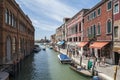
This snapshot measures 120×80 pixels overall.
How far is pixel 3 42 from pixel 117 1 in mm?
14176

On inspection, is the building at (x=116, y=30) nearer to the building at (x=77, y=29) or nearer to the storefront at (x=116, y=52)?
the storefront at (x=116, y=52)

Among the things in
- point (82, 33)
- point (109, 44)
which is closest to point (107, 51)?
point (109, 44)

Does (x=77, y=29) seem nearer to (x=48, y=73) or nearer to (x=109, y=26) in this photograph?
(x=109, y=26)

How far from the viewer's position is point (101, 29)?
32156 millimetres

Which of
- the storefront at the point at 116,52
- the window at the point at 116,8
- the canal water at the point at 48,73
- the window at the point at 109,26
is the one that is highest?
the window at the point at 116,8

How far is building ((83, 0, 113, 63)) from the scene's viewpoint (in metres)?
28.5

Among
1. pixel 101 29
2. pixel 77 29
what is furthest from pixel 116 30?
pixel 77 29

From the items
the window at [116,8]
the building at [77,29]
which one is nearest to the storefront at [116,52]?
the window at [116,8]

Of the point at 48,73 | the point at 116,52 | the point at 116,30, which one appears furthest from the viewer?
the point at 48,73

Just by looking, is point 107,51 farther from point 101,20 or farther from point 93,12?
point 93,12

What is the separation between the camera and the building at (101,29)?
2852 cm

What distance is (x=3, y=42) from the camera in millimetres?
23484

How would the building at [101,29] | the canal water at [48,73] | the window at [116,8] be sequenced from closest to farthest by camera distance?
the canal water at [48,73], the window at [116,8], the building at [101,29]

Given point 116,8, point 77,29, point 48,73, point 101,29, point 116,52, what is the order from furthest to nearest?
1. point 77,29
2. point 101,29
3. point 48,73
4. point 116,52
5. point 116,8
